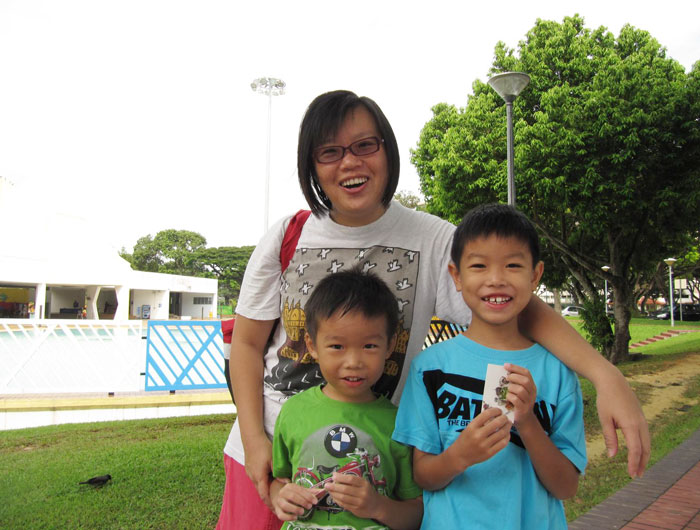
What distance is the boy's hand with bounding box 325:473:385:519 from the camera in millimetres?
1214

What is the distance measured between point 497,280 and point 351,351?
1.40ft

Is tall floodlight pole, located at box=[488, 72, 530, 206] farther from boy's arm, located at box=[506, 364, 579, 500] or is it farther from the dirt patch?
boy's arm, located at box=[506, 364, 579, 500]

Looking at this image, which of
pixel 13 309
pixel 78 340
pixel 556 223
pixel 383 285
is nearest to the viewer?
pixel 383 285

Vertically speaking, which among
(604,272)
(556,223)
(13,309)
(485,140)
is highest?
(485,140)

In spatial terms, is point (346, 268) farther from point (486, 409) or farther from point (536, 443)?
point (536, 443)

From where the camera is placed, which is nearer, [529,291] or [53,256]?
[529,291]

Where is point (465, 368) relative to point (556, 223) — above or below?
below

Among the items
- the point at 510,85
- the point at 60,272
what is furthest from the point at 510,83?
the point at 60,272

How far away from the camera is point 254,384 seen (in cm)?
157

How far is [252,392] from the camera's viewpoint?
1.56 m

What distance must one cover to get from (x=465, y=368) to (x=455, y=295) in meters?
0.28

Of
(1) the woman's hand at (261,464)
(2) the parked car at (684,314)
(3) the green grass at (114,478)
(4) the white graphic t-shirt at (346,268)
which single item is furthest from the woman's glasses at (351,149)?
(2) the parked car at (684,314)

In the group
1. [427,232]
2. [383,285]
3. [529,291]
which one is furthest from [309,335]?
[529,291]

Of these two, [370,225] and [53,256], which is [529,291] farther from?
[53,256]
